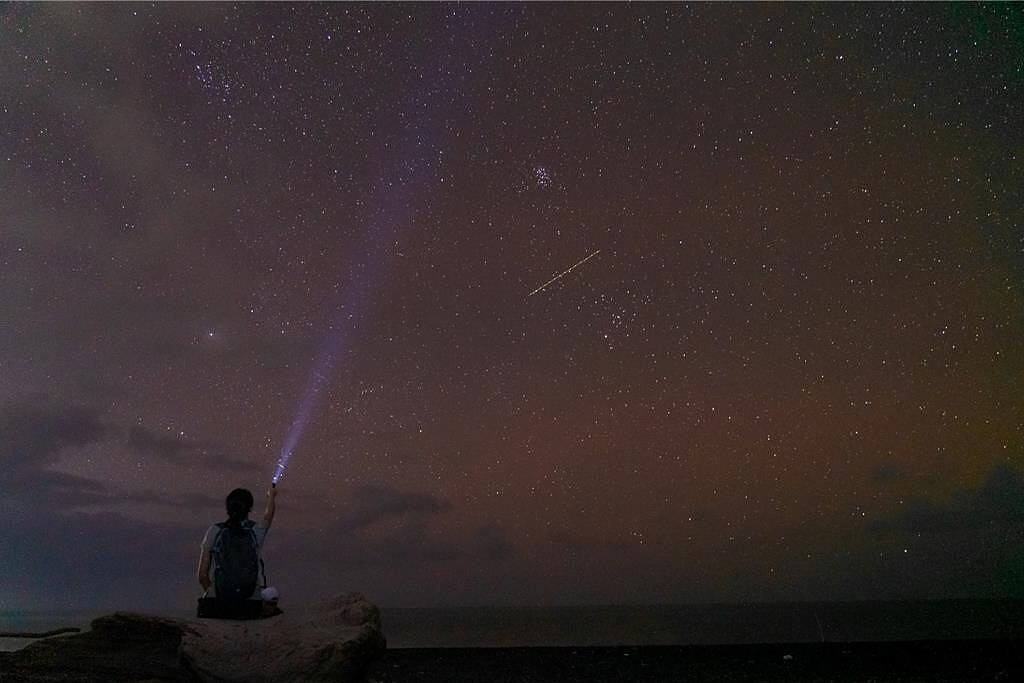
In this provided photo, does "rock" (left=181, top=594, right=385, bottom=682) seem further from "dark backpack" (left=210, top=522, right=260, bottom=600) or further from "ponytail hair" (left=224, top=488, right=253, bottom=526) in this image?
"ponytail hair" (left=224, top=488, right=253, bottom=526)

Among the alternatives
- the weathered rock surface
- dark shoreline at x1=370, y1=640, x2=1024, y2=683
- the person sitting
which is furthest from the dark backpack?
dark shoreline at x1=370, y1=640, x2=1024, y2=683

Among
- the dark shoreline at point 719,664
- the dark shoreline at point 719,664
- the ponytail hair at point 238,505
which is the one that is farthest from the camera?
the dark shoreline at point 719,664

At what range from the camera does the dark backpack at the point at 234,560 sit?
8.78m

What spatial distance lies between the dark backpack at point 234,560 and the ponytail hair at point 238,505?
0.29ft

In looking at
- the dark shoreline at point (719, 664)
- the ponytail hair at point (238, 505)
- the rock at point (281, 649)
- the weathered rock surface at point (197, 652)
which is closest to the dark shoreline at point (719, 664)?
the dark shoreline at point (719, 664)

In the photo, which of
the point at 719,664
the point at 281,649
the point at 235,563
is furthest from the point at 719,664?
the point at 235,563

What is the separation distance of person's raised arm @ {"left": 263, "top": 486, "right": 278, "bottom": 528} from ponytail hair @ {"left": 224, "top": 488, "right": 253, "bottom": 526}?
412 millimetres

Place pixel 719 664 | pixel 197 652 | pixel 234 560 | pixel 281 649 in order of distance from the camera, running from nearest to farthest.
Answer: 1. pixel 197 652
2. pixel 281 649
3. pixel 234 560
4. pixel 719 664

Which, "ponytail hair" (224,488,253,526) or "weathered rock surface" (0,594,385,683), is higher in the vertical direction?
"ponytail hair" (224,488,253,526)

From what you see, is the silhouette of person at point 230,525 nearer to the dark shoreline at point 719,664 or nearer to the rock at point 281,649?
the rock at point 281,649

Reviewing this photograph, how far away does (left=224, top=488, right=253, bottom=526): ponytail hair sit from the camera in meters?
8.72

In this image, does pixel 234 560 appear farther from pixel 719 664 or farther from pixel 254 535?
pixel 719 664

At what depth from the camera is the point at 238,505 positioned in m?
8.73

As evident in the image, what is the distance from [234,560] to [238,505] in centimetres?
74
